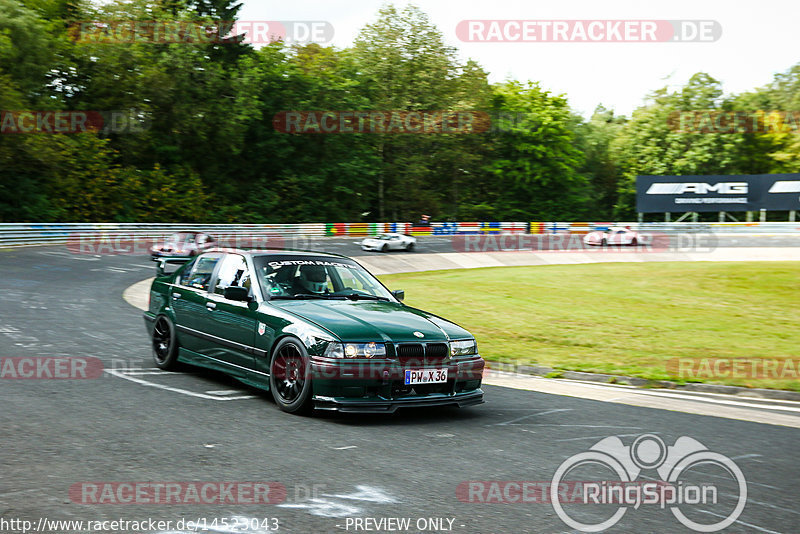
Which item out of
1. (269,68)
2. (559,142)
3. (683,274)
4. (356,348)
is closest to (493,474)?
(356,348)

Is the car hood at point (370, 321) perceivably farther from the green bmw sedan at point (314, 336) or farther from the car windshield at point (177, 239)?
the car windshield at point (177, 239)

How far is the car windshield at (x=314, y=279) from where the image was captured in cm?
783

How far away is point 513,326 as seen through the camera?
14.8m

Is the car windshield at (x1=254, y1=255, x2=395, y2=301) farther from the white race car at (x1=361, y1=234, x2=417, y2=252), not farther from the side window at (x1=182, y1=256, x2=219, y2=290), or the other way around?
the white race car at (x1=361, y1=234, x2=417, y2=252)

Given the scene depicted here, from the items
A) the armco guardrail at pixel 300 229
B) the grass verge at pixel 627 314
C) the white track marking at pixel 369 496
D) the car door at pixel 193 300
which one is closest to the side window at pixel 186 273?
the car door at pixel 193 300

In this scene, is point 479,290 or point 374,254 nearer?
point 479,290

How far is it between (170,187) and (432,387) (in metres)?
46.9

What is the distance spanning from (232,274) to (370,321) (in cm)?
204

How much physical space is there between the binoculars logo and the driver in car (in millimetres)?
3334

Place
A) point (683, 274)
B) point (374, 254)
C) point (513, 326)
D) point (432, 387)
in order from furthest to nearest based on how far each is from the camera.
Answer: point (374, 254) → point (683, 274) → point (513, 326) → point (432, 387)

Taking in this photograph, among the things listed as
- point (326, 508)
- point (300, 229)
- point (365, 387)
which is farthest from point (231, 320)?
point (300, 229)

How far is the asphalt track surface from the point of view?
171 inches

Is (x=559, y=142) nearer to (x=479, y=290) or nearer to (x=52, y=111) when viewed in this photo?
(x=52, y=111)

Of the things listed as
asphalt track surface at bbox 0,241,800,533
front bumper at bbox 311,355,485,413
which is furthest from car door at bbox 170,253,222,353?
front bumper at bbox 311,355,485,413
